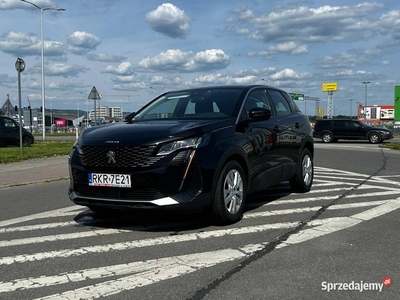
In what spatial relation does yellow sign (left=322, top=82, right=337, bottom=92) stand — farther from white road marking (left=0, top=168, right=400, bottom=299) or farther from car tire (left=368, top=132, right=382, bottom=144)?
white road marking (left=0, top=168, right=400, bottom=299)

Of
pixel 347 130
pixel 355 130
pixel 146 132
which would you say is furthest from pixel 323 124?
pixel 146 132

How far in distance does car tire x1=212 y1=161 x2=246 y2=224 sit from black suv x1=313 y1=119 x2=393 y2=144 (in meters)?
25.8

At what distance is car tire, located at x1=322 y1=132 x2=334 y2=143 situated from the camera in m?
31.1

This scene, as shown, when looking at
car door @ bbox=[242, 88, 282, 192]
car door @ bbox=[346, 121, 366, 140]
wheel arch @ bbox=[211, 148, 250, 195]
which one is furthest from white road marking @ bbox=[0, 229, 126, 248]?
car door @ bbox=[346, 121, 366, 140]

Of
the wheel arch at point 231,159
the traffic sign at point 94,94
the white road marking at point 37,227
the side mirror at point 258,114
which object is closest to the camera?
the wheel arch at point 231,159

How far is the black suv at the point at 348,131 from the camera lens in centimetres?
2933

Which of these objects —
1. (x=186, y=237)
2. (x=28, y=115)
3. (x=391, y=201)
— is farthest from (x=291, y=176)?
(x=28, y=115)

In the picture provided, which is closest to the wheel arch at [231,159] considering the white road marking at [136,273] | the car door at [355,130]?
the white road marking at [136,273]

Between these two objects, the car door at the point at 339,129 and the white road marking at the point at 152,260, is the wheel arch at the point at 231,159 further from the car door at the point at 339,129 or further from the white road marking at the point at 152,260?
the car door at the point at 339,129

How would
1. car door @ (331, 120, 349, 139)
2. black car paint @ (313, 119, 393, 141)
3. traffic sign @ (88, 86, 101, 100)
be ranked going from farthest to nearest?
car door @ (331, 120, 349, 139) < black car paint @ (313, 119, 393, 141) < traffic sign @ (88, 86, 101, 100)

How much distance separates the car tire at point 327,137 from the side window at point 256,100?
25333 millimetres

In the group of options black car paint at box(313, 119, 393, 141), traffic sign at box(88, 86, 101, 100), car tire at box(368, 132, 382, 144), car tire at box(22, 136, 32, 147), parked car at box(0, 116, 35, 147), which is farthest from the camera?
black car paint at box(313, 119, 393, 141)

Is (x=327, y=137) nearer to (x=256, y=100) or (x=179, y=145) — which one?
(x=256, y=100)

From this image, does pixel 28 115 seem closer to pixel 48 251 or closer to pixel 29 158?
pixel 29 158
